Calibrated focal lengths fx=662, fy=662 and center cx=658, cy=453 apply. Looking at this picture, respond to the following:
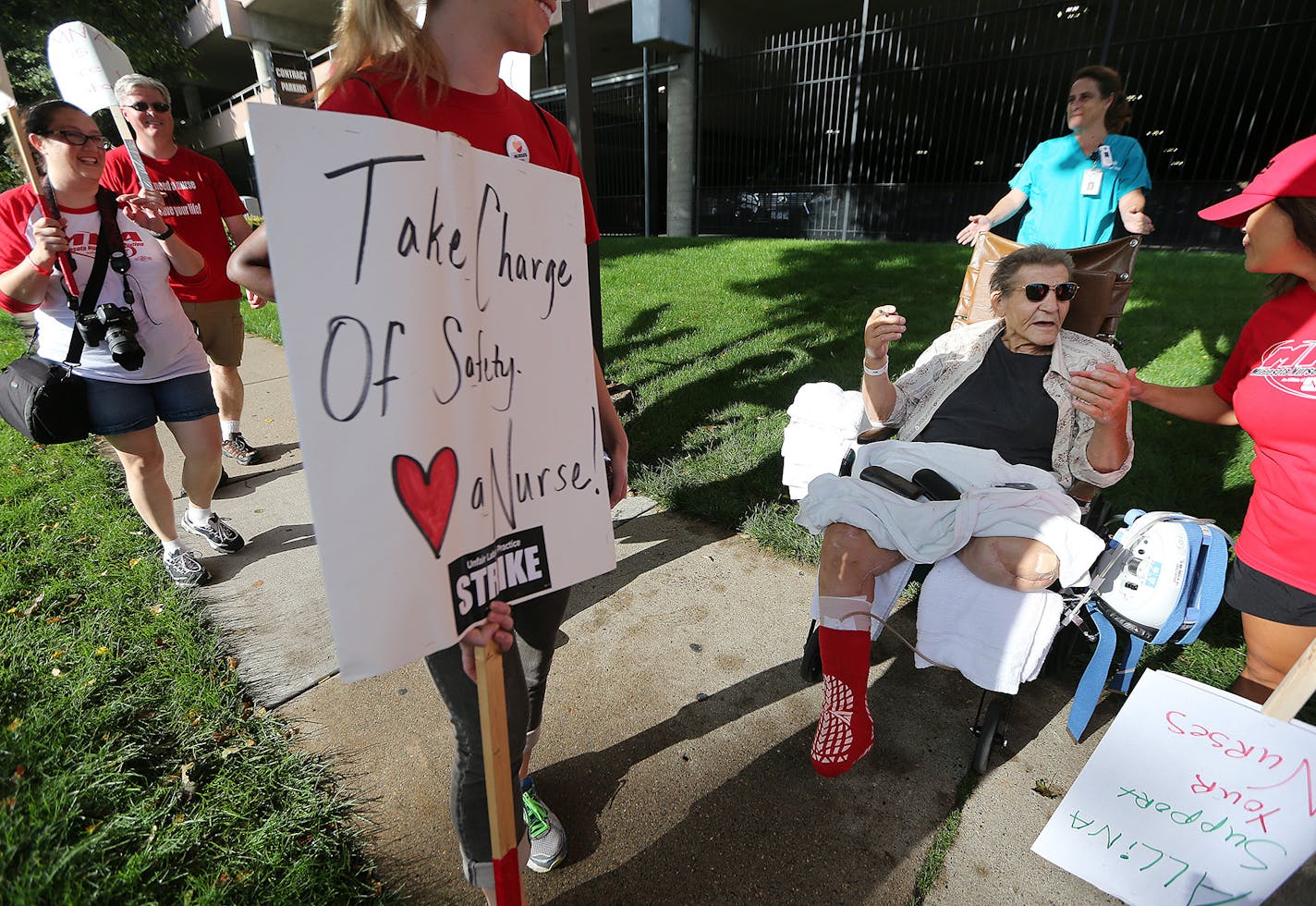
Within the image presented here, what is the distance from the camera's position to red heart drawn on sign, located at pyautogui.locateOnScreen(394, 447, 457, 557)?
1.02 meters

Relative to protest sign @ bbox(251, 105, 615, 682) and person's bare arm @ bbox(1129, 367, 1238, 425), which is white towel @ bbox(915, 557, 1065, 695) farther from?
protest sign @ bbox(251, 105, 615, 682)

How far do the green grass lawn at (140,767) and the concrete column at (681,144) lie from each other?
12.1 meters

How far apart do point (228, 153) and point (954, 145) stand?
2951cm

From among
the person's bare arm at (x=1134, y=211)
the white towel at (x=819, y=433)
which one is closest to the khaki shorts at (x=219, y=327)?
the white towel at (x=819, y=433)

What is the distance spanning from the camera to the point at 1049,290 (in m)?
2.61

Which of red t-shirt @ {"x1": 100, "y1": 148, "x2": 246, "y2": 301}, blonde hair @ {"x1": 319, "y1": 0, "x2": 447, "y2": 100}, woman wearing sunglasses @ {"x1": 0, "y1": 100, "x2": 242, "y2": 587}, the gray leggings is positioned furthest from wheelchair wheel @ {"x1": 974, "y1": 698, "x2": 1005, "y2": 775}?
red t-shirt @ {"x1": 100, "y1": 148, "x2": 246, "y2": 301}

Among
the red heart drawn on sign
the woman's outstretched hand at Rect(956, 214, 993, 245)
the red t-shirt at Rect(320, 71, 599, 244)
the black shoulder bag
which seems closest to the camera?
the red heart drawn on sign

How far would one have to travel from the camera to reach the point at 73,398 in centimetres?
261

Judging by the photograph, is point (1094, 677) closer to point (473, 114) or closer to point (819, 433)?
point (819, 433)

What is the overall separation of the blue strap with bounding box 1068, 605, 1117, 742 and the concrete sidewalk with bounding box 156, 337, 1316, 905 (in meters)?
0.12

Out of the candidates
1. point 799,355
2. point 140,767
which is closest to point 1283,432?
point 140,767

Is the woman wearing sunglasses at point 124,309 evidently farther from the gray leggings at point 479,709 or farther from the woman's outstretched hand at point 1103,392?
the woman's outstretched hand at point 1103,392

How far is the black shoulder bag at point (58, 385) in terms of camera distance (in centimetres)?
251

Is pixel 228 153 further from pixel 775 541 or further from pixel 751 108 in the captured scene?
pixel 775 541
